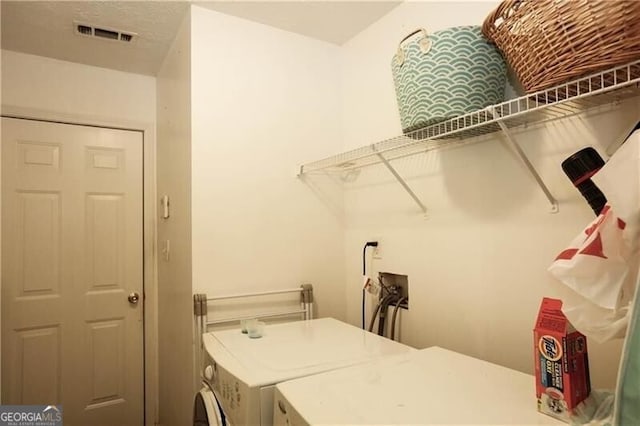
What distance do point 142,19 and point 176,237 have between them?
1103mm

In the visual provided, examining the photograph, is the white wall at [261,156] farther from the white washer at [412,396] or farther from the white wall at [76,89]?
the white wall at [76,89]

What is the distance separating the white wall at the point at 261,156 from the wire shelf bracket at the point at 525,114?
31 cm

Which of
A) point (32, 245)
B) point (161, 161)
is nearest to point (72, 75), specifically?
point (161, 161)

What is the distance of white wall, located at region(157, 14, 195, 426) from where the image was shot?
74.2 inches

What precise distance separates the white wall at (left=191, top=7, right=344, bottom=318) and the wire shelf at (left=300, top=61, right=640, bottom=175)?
1.07 ft

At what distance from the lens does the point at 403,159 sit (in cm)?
179

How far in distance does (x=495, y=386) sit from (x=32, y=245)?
2.58 metres

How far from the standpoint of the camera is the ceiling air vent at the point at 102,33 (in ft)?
6.66

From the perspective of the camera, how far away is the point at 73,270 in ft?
8.11

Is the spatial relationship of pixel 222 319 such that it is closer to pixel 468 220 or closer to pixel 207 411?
pixel 207 411

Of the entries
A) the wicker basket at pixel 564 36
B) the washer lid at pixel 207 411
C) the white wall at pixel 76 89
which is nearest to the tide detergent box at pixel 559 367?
the wicker basket at pixel 564 36

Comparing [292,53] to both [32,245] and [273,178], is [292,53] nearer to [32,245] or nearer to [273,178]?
[273,178]

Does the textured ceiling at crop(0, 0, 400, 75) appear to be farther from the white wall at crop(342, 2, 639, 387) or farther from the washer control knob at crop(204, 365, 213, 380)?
the washer control knob at crop(204, 365, 213, 380)

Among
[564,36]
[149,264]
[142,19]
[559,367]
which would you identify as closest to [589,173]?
[564,36]
